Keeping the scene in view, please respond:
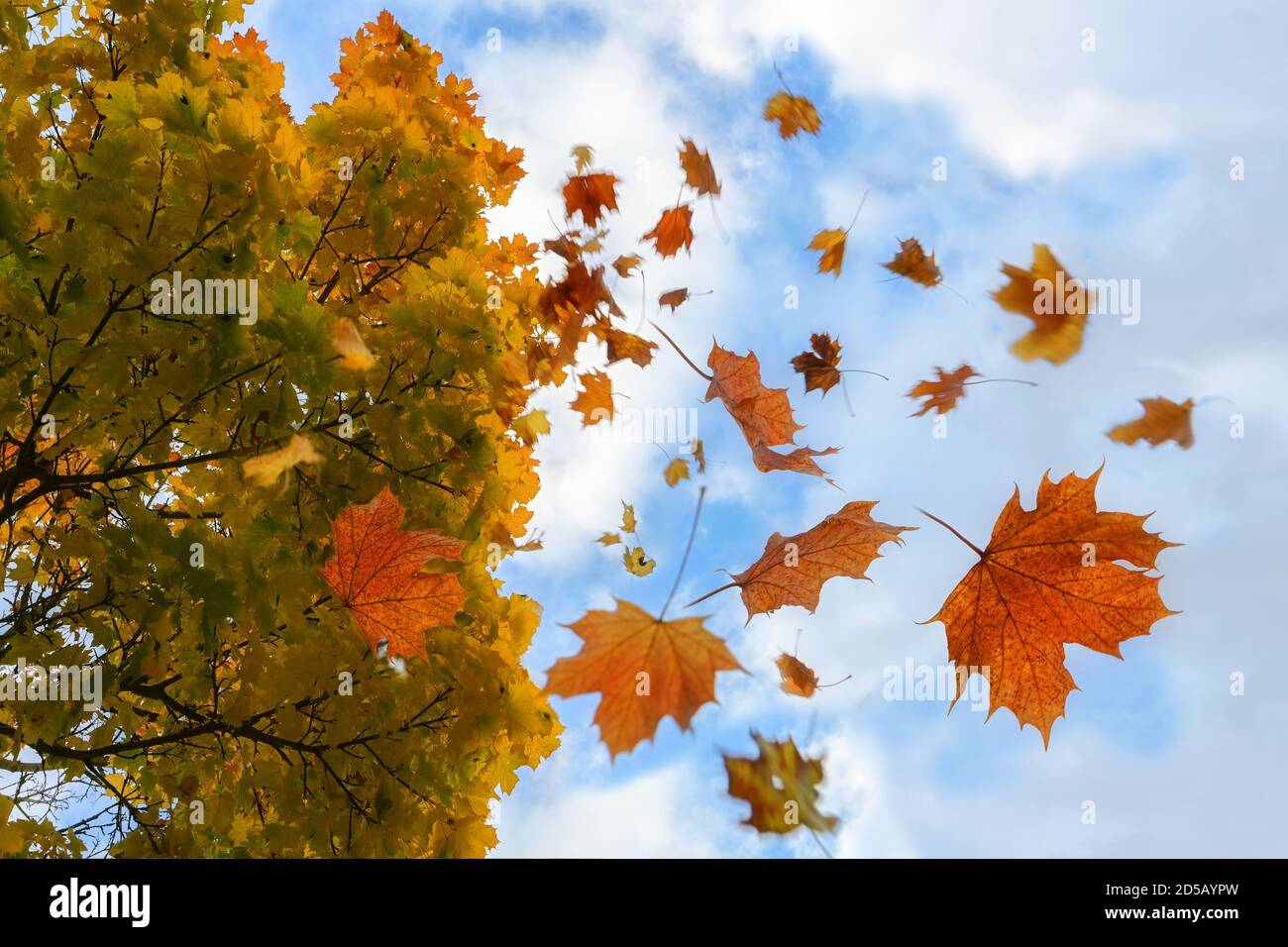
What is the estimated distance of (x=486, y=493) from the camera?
332 centimetres

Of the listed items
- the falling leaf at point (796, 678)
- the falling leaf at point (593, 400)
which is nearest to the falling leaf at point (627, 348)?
the falling leaf at point (593, 400)

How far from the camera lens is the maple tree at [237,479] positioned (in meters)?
2.53

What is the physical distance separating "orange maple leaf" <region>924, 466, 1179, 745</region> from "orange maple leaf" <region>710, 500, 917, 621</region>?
10.6 inches

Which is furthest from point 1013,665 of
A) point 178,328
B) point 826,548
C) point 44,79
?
point 44,79

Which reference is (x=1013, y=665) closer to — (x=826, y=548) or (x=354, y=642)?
(x=826, y=548)

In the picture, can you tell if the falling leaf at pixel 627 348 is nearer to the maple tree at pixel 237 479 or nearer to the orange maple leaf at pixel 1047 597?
the maple tree at pixel 237 479

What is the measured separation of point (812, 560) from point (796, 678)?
1044mm

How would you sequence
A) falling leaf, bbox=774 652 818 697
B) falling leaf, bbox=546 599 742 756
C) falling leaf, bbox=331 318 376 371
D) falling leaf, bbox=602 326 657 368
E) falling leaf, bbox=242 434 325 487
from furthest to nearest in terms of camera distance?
falling leaf, bbox=602 326 657 368, falling leaf, bbox=774 652 818 697, falling leaf, bbox=331 318 376 371, falling leaf, bbox=242 434 325 487, falling leaf, bbox=546 599 742 756

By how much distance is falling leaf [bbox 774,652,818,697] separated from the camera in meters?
3.56

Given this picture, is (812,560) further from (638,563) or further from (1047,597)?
(638,563)

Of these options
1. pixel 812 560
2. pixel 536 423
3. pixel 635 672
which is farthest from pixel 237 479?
pixel 812 560

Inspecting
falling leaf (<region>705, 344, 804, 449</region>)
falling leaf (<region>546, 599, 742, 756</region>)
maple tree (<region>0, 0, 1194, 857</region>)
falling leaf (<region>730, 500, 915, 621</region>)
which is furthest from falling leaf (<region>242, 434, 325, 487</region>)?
falling leaf (<region>705, 344, 804, 449</region>)

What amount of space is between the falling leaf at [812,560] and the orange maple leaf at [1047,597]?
273 millimetres

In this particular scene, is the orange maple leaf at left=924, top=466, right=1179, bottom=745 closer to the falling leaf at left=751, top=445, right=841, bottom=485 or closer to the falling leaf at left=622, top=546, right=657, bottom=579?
the falling leaf at left=751, top=445, right=841, bottom=485
